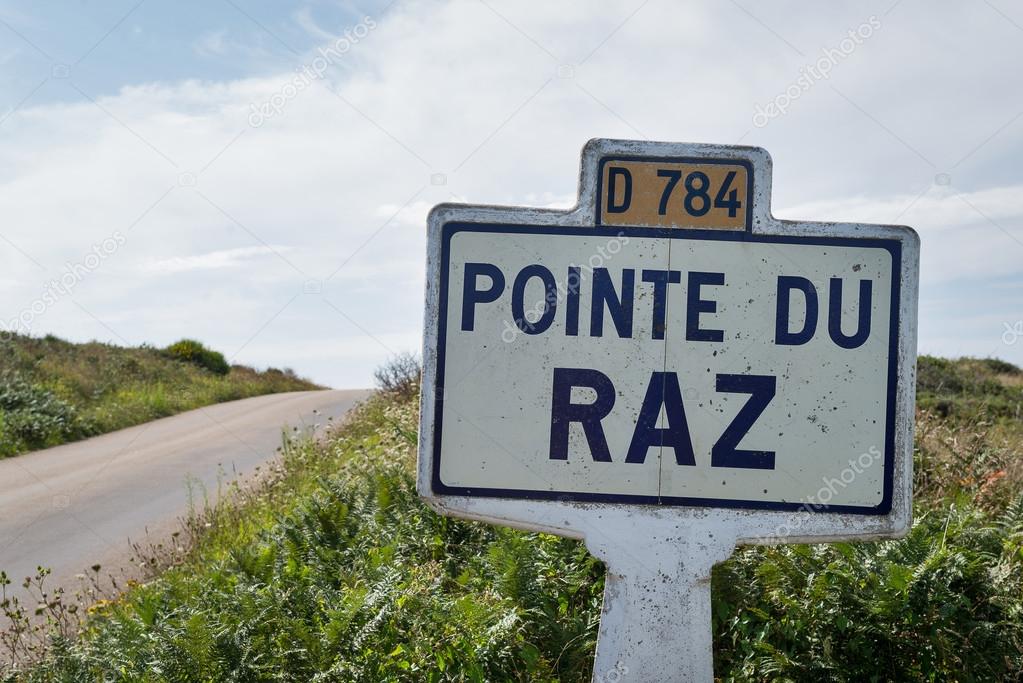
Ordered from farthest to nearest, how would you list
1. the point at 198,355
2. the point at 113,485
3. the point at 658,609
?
the point at 198,355, the point at 113,485, the point at 658,609

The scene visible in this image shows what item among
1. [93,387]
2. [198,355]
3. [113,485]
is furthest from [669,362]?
[198,355]

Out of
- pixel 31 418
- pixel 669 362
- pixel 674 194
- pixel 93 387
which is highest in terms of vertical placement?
pixel 674 194

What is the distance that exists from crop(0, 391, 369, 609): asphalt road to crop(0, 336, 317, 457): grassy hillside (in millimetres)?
535

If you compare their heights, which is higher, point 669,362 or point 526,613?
point 669,362

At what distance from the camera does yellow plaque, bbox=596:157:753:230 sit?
2361 millimetres

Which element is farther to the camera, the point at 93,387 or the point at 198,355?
the point at 198,355

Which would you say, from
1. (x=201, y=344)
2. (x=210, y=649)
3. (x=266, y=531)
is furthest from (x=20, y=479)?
(x=201, y=344)

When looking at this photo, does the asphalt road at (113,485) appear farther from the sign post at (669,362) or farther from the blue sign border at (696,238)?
the sign post at (669,362)

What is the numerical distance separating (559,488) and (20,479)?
9.67 m

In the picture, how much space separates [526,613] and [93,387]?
15929mm

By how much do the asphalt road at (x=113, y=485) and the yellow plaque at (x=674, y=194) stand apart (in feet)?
17.9

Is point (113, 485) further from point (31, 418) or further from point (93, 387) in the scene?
point (93, 387)

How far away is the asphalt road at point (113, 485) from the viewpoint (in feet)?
22.6

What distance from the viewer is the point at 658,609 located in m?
2.28
